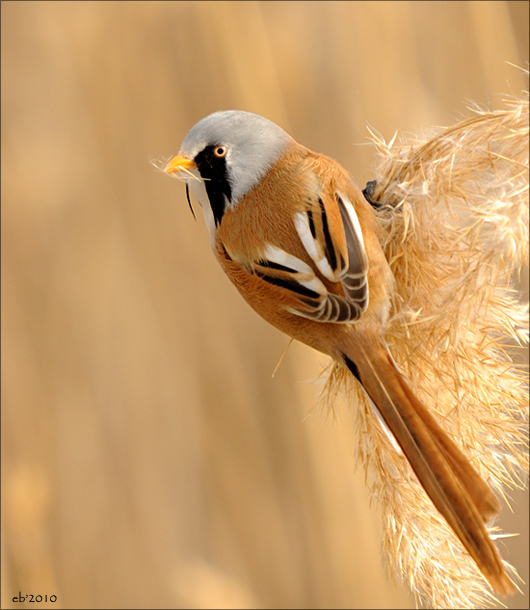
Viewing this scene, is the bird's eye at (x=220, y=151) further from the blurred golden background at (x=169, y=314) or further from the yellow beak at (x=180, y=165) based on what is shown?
the blurred golden background at (x=169, y=314)

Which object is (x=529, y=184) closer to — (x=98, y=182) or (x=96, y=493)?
(x=98, y=182)

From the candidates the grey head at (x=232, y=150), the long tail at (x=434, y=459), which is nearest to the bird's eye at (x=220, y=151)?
the grey head at (x=232, y=150)

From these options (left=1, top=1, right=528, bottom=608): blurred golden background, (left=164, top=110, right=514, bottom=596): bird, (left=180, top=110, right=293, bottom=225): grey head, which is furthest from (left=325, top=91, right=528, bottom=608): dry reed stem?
(left=1, top=1, right=528, bottom=608): blurred golden background

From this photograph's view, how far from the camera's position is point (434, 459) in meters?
0.70

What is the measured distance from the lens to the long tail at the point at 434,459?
2.08ft

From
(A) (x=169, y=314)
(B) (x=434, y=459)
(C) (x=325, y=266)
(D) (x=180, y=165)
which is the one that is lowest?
(A) (x=169, y=314)

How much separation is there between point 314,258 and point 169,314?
2.86 feet

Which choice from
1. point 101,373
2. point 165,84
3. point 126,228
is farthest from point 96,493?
point 165,84

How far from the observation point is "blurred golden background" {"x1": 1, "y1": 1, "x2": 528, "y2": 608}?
151 centimetres

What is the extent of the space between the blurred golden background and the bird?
2.25 feet

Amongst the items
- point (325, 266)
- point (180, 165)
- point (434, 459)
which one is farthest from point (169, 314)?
point (434, 459)

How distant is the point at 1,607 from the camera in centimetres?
141

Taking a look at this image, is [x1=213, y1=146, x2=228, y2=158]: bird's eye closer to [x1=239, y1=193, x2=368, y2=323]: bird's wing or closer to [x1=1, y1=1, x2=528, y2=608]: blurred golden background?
[x1=239, y1=193, x2=368, y2=323]: bird's wing

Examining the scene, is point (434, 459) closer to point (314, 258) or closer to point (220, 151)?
point (314, 258)
